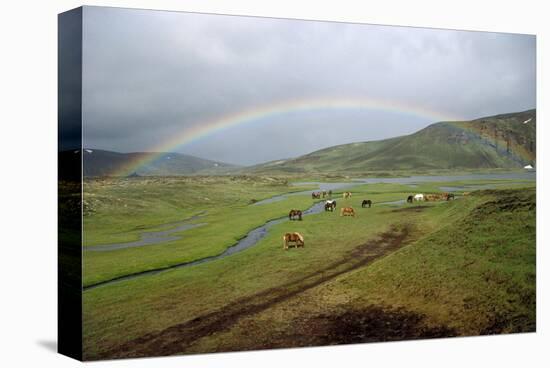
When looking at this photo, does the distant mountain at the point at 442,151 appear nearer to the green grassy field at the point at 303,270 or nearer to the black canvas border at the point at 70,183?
the green grassy field at the point at 303,270

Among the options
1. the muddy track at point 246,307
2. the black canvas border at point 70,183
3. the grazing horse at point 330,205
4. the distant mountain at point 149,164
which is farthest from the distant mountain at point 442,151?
the black canvas border at point 70,183

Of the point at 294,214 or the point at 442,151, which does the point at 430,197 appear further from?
the point at 294,214

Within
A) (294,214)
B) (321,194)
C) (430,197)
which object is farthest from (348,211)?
(430,197)

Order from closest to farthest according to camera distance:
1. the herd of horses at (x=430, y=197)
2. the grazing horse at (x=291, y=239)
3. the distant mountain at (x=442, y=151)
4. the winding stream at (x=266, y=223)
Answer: the winding stream at (x=266, y=223), the grazing horse at (x=291, y=239), the distant mountain at (x=442, y=151), the herd of horses at (x=430, y=197)

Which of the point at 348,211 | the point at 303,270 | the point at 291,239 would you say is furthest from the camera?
the point at 348,211

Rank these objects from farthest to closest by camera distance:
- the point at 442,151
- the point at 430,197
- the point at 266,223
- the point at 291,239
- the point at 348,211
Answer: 1. the point at 442,151
2. the point at 430,197
3. the point at 348,211
4. the point at 266,223
5. the point at 291,239

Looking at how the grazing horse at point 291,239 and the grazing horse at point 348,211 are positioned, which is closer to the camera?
the grazing horse at point 291,239

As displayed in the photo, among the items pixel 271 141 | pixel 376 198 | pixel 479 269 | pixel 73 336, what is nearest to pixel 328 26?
pixel 271 141

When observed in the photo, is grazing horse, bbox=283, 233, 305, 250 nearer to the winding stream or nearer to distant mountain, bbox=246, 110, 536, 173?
the winding stream
